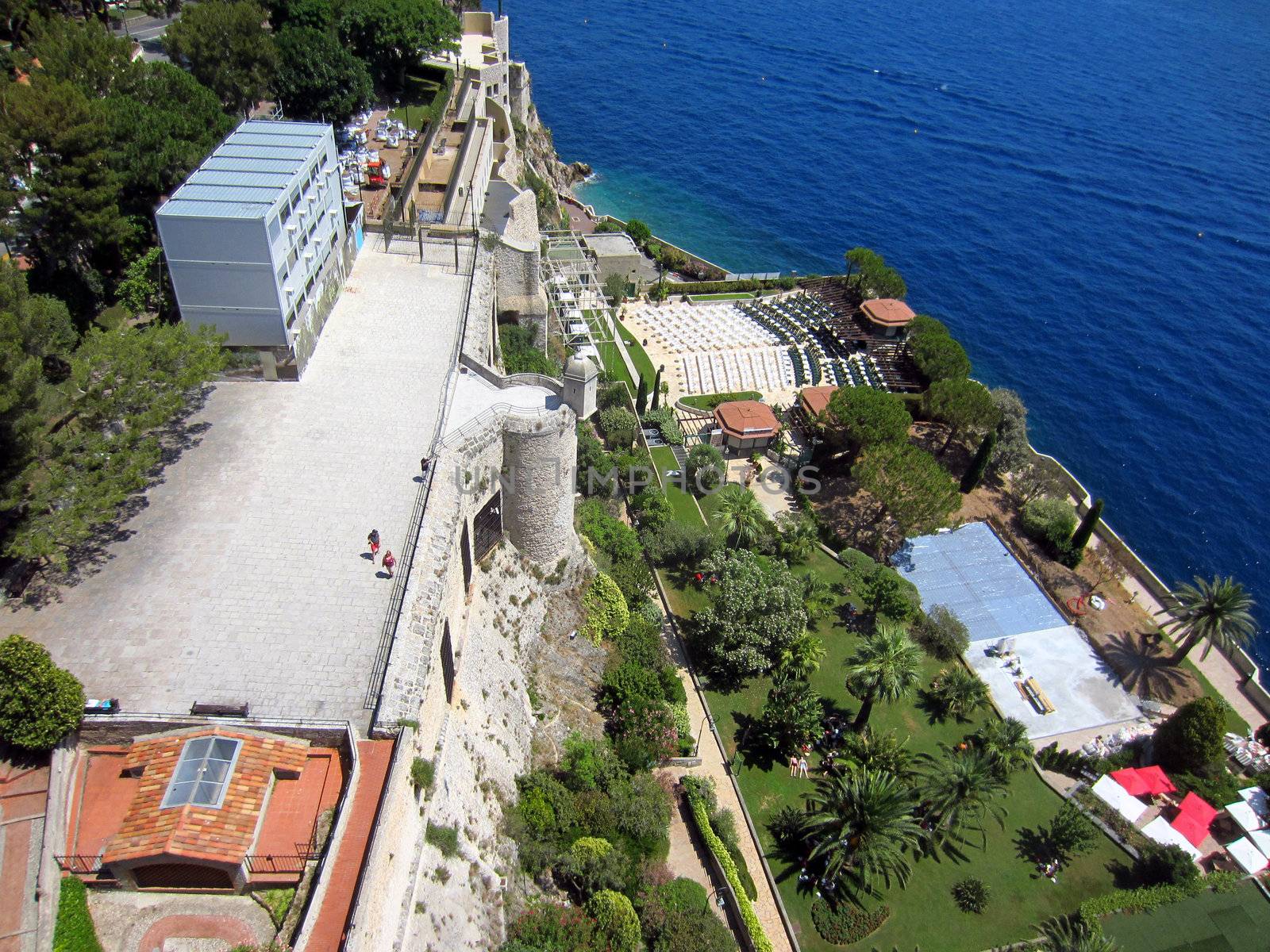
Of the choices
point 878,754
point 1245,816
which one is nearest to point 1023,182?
point 1245,816

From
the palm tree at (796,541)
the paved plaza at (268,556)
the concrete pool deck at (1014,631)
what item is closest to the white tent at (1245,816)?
the concrete pool deck at (1014,631)

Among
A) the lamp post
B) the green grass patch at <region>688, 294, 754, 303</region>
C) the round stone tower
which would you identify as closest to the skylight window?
the round stone tower

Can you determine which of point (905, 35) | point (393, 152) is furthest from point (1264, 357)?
point (905, 35)

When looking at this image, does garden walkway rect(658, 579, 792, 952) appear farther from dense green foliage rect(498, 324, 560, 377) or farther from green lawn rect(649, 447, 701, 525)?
dense green foliage rect(498, 324, 560, 377)

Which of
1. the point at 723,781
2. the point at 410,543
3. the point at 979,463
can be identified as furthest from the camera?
the point at 979,463

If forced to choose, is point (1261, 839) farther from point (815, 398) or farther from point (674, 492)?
point (815, 398)

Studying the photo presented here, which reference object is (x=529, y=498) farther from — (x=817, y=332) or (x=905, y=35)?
(x=905, y=35)

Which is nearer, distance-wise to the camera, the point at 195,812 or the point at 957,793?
the point at 195,812
